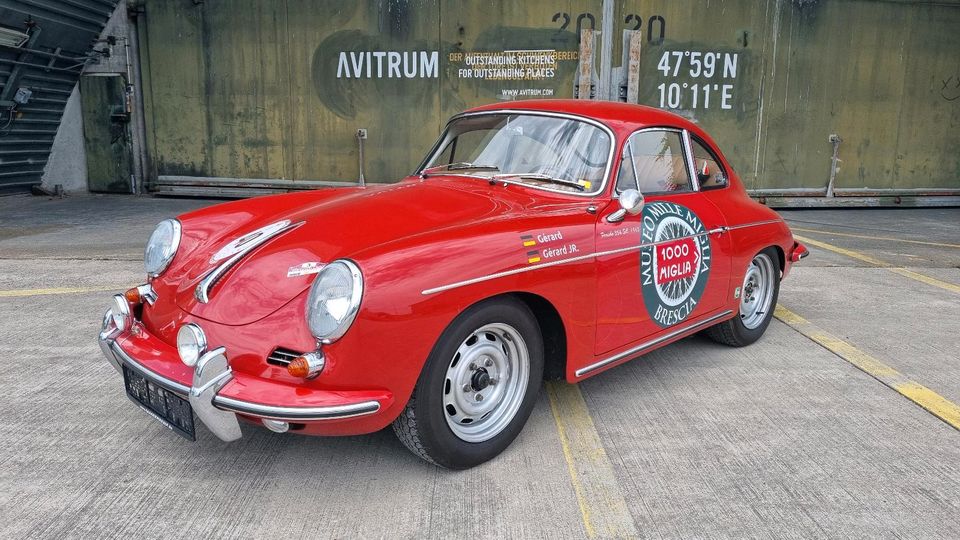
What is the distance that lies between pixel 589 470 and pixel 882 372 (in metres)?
2.14

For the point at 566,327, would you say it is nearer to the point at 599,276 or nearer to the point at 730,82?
the point at 599,276

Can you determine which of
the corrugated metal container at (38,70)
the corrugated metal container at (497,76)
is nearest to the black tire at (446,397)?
the corrugated metal container at (497,76)

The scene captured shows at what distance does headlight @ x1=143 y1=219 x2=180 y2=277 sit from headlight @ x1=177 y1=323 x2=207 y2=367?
550 mm

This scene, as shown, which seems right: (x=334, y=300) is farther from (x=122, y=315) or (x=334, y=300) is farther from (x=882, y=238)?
(x=882, y=238)

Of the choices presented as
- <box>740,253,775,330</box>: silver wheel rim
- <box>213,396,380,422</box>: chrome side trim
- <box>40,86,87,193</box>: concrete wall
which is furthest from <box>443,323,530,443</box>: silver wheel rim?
<box>40,86,87,193</box>: concrete wall

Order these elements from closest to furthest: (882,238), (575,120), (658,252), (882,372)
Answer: (658,252) → (575,120) → (882,372) → (882,238)

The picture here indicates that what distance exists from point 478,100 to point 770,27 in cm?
464

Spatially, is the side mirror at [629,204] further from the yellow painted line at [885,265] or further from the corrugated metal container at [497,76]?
the corrugated metal container at [497,76]

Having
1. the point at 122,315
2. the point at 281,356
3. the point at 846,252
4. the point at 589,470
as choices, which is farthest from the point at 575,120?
the point at 846,252

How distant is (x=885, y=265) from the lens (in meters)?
6.68

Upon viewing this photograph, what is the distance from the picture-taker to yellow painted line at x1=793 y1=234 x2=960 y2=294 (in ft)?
19.4

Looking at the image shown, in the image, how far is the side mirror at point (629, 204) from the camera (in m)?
2.99

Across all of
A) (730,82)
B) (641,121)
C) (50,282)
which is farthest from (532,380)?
(730,82)

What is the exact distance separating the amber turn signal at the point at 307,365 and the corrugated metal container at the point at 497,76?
855cm
